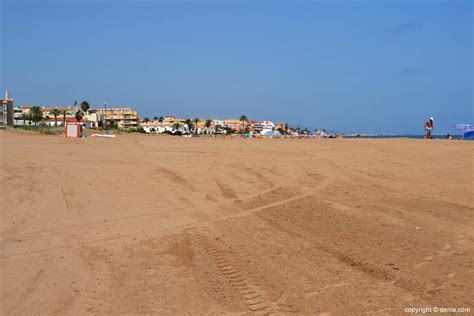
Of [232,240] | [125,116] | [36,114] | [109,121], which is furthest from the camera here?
[125,116]

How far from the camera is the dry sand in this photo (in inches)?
185

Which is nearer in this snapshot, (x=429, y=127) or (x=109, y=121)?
(x=429, y=127)

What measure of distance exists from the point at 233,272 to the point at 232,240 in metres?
1.40

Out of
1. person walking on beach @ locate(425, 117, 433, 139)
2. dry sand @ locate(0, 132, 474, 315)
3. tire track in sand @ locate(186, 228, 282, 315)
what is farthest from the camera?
person walking on beach @ locate(425, 117, 433, 139)

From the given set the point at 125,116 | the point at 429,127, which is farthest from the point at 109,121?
the point at 429,127

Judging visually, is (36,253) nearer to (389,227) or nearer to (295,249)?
(295,249)

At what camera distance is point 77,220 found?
25.3ft

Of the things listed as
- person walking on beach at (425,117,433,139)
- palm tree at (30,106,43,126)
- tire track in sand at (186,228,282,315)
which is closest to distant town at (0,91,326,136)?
palm tree at (30,106,43,126)

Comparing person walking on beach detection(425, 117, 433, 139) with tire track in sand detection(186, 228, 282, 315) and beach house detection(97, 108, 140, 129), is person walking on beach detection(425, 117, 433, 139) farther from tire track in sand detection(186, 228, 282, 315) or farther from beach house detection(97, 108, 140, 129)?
beach house detection(97, 108, 140, 129)

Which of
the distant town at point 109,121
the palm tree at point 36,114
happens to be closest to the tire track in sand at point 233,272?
the distant town at point 109,121

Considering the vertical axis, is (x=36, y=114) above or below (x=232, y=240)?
above

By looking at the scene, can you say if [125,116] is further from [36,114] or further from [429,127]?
[429,127]

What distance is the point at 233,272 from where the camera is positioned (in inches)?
217

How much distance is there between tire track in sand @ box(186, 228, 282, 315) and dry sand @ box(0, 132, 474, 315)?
0.02 metres
